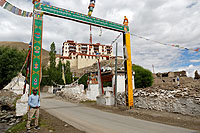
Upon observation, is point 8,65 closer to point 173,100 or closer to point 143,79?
point 173,100

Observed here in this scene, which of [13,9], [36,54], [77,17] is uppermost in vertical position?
[77,17]

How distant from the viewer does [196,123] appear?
6059mm

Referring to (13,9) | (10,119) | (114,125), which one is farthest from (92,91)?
(13,9)

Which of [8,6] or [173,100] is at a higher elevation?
[8,6]

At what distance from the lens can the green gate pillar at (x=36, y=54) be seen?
22.8 ft

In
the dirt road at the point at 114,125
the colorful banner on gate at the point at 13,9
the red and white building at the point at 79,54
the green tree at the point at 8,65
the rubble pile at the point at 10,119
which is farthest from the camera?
the red and white building at the point at 79,54

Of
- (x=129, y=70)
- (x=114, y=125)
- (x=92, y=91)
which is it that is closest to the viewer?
(x=114, y=125)

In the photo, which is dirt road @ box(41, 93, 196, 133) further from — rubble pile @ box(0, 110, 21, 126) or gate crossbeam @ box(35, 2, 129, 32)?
gate crossbeam @ box(35, 2, 129, 32)

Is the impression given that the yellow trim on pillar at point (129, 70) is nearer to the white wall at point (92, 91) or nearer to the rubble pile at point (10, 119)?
the rubble pile at point (10, 119)

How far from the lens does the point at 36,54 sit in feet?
23.4

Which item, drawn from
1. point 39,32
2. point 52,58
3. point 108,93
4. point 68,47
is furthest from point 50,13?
point 68,47

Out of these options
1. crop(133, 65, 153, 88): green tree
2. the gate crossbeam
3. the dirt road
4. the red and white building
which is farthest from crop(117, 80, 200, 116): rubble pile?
the red and white building

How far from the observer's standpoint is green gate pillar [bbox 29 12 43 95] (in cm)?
695

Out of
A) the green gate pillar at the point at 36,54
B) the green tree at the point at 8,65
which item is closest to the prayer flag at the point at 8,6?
the green gate pillar at the point at 36,54
